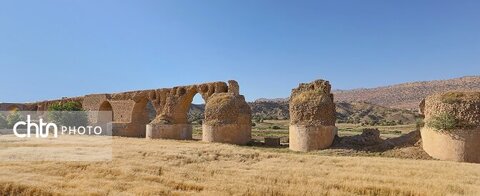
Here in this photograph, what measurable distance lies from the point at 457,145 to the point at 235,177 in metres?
12.2

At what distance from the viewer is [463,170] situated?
16.8 metres

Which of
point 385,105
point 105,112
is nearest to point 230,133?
point 105,112

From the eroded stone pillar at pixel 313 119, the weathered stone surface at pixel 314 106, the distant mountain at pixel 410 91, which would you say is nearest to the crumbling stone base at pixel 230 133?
the weathered stone surface at pixel 314 106

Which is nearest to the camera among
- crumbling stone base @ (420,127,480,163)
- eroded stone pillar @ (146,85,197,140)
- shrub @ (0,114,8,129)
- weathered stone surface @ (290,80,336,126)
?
crumbling stone base @ (420,127,480,163)

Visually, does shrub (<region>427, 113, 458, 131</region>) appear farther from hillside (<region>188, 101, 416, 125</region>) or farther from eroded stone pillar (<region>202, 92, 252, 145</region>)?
hillside (<region>188, 101, 416, 125</region>)

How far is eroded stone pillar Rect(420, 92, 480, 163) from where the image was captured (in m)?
20.6

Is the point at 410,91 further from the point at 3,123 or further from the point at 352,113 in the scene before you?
the point at 3,123

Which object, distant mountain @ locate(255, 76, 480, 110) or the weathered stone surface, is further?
distant mountain @ locate(255, 76, 480, 110)

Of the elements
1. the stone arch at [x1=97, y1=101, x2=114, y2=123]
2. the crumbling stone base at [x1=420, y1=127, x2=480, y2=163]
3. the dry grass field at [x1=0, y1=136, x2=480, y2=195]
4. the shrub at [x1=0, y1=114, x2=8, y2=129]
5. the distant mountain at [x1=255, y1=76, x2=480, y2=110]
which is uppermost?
the distant mountain at [x1=255, y1=76, x2=480, y2=110]

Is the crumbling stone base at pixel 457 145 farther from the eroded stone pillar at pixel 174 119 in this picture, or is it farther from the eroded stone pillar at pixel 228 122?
the eroded stone pillar at pixel 174 119

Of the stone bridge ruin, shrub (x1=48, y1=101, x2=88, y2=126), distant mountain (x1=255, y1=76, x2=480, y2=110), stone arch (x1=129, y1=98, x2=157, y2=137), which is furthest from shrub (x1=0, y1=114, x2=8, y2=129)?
distant mountain (x1=255, y1=76, x2=480, y2=110)

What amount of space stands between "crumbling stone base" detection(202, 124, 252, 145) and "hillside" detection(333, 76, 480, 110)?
230 ft

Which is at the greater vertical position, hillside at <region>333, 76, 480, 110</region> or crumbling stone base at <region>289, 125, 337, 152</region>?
hillside at <region>333, 76, 480, 110</region>

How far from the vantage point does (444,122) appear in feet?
69.9
